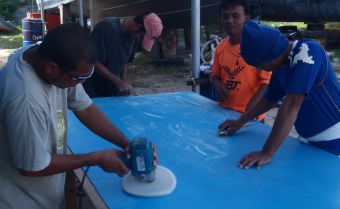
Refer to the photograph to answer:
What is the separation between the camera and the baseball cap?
5.92ft

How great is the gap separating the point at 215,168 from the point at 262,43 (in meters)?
0.60

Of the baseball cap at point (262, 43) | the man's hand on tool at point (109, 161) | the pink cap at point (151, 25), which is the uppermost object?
the pink cap at point (151, 25)

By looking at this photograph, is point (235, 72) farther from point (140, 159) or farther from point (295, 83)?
point (140, 159)

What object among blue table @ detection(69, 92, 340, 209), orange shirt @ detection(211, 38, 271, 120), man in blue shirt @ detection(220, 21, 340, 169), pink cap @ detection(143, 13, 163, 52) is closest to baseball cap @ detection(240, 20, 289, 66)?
man in blue shirt @ detection(220, 21, 340, 169)

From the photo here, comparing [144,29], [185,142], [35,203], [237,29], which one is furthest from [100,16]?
[35,203]

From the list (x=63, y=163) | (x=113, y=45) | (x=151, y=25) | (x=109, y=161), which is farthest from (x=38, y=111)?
(x=113, y=45)

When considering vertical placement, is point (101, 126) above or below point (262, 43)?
below

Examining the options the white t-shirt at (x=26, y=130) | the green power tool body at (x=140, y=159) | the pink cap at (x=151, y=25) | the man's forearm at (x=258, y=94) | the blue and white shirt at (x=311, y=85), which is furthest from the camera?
the pink cap at (x=151, y=25)

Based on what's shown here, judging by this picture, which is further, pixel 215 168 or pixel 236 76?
pixel 236 76

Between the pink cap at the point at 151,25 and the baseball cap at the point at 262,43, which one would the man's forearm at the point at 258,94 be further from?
the pink cap at the point at 151,25

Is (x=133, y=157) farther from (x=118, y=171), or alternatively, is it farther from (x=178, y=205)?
(x=178, y=205)

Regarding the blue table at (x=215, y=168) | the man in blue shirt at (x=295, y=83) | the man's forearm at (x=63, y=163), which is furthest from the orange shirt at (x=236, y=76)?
the man's forearm at (x=63, y=163)

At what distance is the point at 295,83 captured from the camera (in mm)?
1762

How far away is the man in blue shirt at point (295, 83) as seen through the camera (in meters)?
1.77
